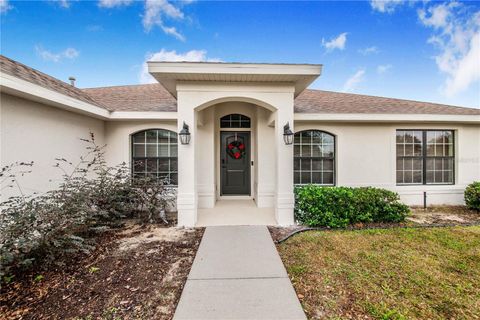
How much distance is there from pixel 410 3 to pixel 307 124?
6.28 metres

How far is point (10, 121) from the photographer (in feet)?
11.6

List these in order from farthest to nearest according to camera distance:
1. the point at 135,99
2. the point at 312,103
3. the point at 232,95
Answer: the point at 312,103
the point at 135,99
the point at 232,95

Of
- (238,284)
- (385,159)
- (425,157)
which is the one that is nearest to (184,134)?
(238,284)

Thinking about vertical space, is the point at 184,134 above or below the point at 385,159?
above

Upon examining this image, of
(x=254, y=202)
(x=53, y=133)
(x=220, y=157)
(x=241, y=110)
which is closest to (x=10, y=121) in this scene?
(x=53, y=133)

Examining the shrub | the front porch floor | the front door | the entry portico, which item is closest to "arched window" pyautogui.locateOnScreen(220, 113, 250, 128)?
the front door

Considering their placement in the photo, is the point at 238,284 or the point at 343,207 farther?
Answer: the point at 343,207

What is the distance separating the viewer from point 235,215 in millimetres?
5211

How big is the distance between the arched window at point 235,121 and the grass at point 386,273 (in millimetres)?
3932

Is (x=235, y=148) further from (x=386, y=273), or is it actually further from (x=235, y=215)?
(x=386, y=273)

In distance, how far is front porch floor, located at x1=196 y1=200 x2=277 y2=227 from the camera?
4.71m

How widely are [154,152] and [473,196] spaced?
953 centimetres

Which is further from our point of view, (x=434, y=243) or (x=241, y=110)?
(x=241, y=110)

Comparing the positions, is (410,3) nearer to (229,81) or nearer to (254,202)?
(229,81)
